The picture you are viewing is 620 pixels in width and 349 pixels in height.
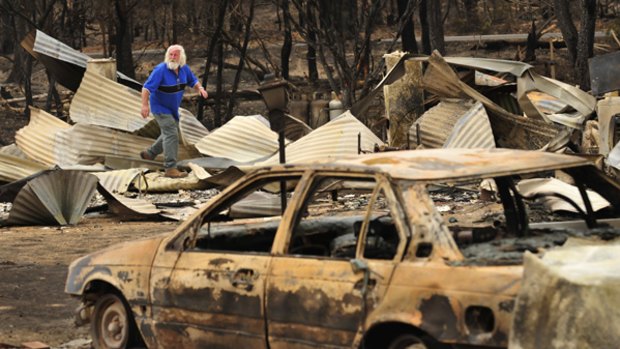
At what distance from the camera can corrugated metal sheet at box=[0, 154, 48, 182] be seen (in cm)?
1805

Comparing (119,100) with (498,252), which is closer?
(498,252)

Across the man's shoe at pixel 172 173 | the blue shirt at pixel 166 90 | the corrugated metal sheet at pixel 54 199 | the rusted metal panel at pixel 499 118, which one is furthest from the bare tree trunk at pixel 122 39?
the corrugated metal sheet at pixel 54 199

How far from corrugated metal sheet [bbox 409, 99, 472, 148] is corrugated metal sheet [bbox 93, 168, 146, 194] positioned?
369 cm

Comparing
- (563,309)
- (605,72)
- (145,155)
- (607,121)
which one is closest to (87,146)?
(145,155)

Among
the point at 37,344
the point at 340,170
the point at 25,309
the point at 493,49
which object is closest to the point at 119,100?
the point at 25,309

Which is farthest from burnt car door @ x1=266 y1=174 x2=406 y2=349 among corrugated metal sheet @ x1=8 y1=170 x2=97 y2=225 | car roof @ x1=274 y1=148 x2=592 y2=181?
corrugated metal sheet @ x1=8 y1=170 x2=97 y2=225

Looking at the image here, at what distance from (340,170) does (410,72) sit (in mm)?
12453

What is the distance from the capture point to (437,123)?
58.1 ft

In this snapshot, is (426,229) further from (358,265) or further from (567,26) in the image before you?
(567,26)

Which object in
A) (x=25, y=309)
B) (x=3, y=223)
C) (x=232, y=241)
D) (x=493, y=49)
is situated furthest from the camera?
(x=493, y=49)

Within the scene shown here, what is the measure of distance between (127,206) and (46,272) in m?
4.19

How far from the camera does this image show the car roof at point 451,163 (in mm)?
6656

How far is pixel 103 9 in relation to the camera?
36000 mm

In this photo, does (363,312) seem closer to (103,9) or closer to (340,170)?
(340,170)
